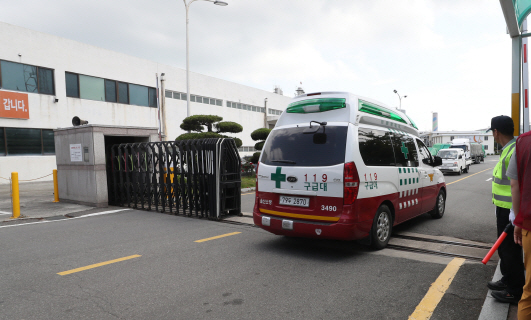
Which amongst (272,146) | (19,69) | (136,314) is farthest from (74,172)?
(19,69)

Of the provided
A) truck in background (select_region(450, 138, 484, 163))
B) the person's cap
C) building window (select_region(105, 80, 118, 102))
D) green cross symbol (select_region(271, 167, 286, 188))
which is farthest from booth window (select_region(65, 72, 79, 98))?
truck in background (select_region(450, 138, 484, 163))

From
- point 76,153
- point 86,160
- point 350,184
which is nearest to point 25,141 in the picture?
point 76,153

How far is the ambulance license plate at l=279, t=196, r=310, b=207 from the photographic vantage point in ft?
17.0

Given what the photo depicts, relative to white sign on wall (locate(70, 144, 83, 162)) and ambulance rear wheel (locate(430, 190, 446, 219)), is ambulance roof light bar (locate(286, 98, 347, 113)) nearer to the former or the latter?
ambulance rear wheel (locate(430, 190, 446, 219))

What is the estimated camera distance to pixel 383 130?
5969mm

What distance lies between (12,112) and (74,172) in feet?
37.2

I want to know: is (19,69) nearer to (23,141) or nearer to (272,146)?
(23,141)

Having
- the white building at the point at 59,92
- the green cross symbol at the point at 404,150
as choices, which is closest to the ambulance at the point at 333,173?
the green cross symbol at the point at 404,150

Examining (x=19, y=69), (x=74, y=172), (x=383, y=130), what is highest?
(x=19, y=69)

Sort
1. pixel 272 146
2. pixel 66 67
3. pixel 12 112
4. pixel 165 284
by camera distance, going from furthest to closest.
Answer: pixel 66 67 < pixel 12 112 < pixel 272 146 < pixel 165 284

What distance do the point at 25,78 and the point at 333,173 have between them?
2126 centimetres

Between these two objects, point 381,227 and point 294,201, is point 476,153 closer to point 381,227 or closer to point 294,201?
point 381,227

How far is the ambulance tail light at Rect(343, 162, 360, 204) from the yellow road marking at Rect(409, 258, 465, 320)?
1398 millimetres

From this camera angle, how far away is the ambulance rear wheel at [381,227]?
17.4ft
